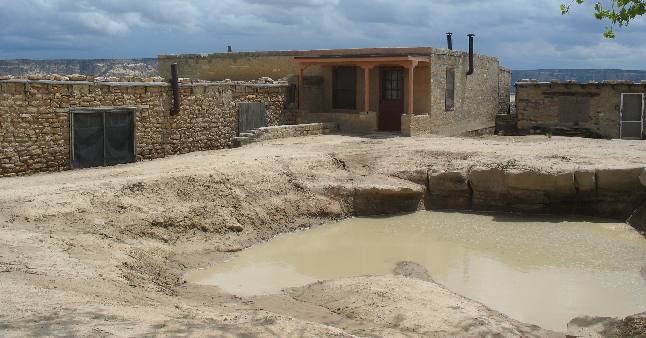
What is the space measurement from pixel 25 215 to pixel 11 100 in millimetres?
4977

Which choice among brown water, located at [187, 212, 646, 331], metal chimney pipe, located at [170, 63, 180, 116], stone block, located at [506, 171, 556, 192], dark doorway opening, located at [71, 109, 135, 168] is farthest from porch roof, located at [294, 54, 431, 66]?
dark doorway opening, located at [71, 109, 135, 168]

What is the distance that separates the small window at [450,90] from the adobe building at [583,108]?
3.76m

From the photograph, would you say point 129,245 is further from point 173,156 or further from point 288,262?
point 173,156

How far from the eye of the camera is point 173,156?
19.6m

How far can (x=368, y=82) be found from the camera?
78.2 ft

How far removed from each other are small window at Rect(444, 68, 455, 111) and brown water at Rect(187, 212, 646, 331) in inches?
410

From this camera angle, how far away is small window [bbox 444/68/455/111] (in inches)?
1028

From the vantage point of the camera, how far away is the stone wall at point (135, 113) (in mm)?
15595

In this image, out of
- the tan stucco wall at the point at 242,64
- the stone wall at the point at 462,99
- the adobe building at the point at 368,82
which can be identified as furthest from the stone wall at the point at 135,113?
the stone wall at the point at 462,99

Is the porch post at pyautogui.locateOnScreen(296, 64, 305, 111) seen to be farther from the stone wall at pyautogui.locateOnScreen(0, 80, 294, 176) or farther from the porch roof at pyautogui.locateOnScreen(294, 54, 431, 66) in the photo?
the stone wall at pyautogui.locateOnScreen(0, 80, 294, 176)

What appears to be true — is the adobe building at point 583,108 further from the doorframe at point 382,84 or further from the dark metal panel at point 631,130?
the doorframe at point 382,84

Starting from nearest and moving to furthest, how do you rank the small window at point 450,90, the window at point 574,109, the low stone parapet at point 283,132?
the low stone parapet at point 283,132 → the small window at point 450,90 → the window at point 574,109

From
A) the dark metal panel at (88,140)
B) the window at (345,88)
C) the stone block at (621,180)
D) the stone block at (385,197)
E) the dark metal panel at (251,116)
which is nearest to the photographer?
the stone block at (621,180)

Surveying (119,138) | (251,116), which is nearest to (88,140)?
(119,138)
